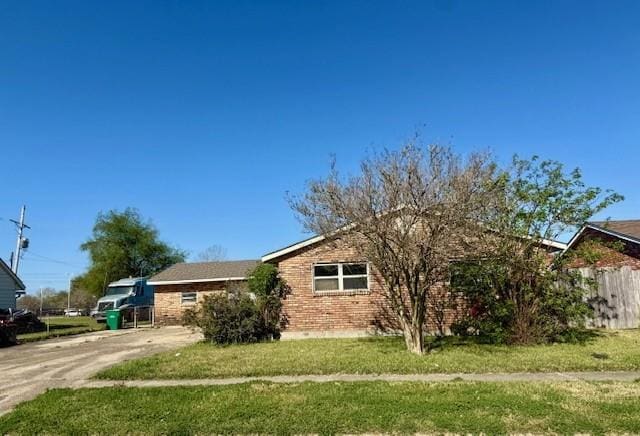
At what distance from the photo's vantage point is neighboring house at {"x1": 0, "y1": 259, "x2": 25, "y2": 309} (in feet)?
90.2

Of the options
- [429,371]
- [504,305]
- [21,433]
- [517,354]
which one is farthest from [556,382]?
[21,433]

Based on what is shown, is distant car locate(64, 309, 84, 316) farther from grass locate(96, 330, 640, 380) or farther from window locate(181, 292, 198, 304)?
grass locate(96, 330, 640, 380)

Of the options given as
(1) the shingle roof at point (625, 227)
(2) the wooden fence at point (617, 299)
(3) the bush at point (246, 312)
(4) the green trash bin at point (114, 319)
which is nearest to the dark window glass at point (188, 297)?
(4) the green trash bin at point (114, 319)

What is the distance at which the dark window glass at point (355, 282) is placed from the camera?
50.6 feet

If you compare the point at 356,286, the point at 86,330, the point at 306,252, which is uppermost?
the point at 306,252

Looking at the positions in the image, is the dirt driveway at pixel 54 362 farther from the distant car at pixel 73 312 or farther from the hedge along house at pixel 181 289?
the distant car at pixel 73 312

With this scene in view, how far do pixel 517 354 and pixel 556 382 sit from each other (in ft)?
9.36

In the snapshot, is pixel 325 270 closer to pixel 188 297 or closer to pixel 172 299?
pixel 188 297

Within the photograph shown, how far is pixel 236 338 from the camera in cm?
1409

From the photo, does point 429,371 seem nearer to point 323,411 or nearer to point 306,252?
point 323,411

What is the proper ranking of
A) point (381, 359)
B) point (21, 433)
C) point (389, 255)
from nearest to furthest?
point (21, 433), point (381, 359), point (389, 255)

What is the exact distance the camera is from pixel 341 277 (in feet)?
50.9

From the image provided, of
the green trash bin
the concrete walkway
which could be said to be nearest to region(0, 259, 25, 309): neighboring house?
the green trash bin

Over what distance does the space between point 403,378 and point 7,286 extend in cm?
2756
